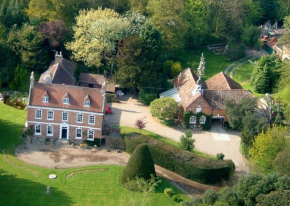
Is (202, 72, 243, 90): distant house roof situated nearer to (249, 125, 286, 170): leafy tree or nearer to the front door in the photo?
(249, 125, 286, 170): leafy tree

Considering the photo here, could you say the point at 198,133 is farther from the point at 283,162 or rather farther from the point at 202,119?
the point at 283,162

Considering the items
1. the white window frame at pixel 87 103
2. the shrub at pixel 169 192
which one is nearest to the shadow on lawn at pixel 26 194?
the shrub at pixel 169 192

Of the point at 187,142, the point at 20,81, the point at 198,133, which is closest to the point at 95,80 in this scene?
Answer: the point at 20,81

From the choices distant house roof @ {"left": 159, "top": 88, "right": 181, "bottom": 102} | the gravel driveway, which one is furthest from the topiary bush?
distant house roof @ {"left": 159, "top": 88, "right": 181, "bottom": 102}

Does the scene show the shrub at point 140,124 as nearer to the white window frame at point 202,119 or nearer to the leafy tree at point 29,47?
the white window frame at point 202,119

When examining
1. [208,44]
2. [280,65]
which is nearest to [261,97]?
[280,65]
